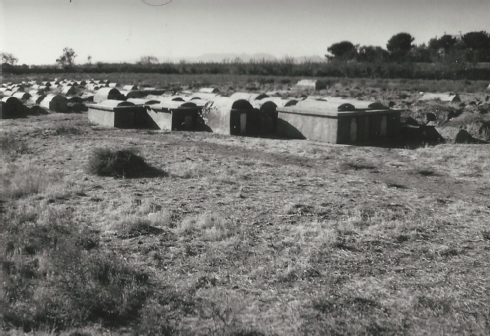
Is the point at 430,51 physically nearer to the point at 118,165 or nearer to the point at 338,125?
the point at 338,125

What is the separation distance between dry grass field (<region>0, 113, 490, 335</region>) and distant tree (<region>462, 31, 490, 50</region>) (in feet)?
202

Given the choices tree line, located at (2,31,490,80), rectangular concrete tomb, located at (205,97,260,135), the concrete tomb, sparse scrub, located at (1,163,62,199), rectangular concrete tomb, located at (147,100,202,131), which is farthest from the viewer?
tree line, located at (2,31,490,80)

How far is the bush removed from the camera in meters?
9.90

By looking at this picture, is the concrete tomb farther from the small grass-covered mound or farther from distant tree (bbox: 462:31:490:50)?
distant tree (bbox: 462:31:490:50)

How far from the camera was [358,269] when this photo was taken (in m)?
5.44

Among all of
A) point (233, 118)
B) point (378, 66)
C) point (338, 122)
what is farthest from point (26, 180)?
point (378, 66)

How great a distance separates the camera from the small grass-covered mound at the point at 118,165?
990 centimetres

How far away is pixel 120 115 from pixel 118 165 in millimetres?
8099

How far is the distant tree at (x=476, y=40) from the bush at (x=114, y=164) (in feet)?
211

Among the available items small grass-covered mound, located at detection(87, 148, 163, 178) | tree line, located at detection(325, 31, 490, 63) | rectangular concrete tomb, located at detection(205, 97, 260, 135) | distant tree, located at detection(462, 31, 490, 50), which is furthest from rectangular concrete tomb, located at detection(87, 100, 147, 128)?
distant tree, located at detection(462, 31, 490, 50)

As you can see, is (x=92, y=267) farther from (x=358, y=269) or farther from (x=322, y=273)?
(x=358, y=269)

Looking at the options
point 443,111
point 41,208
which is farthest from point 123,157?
point 443,111

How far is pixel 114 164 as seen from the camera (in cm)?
998

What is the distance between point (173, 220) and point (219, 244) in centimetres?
120
